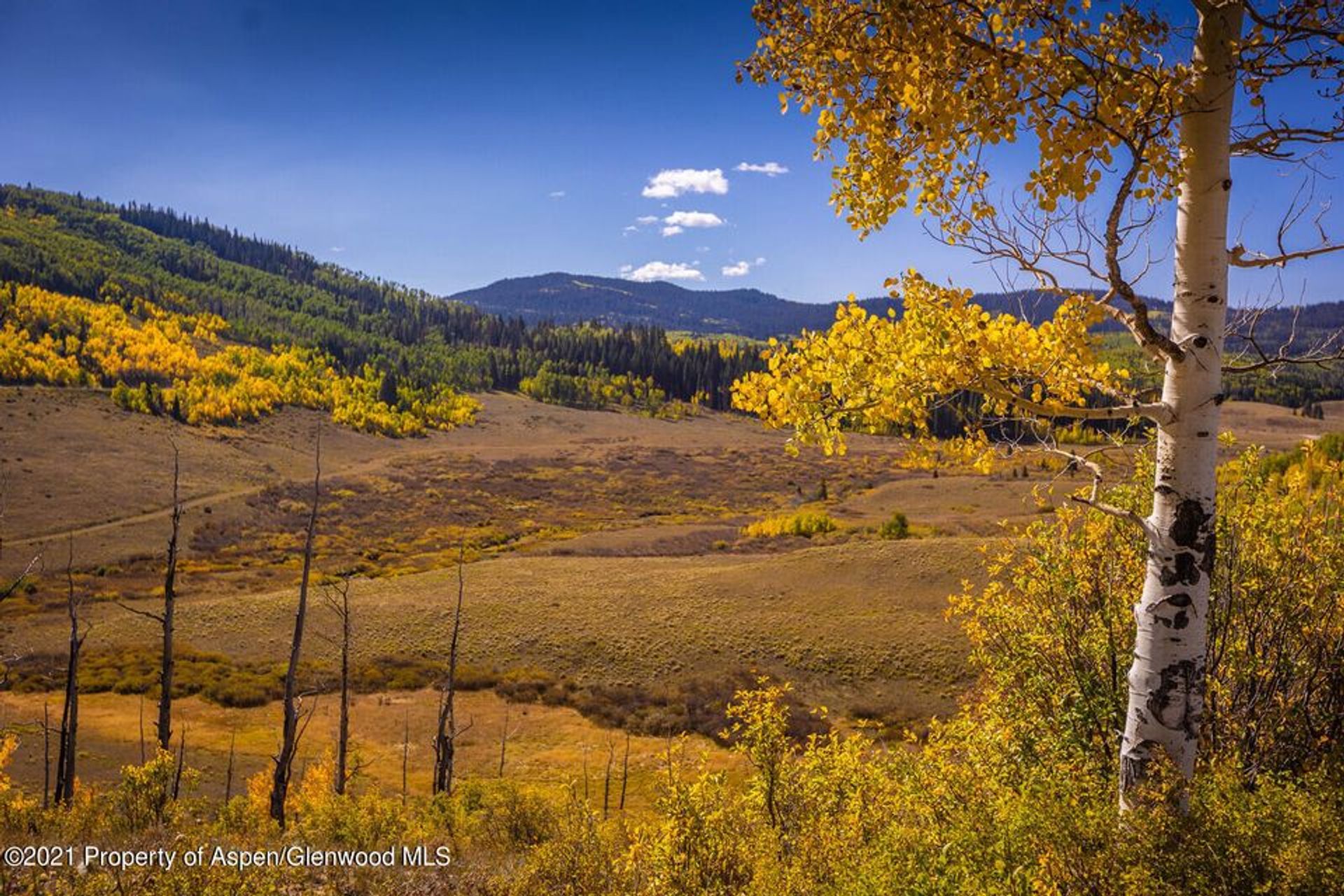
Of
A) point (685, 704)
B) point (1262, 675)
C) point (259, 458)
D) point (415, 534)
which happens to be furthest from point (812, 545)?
point (259, 458)

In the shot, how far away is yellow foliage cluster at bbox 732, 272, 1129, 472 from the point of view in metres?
4.23

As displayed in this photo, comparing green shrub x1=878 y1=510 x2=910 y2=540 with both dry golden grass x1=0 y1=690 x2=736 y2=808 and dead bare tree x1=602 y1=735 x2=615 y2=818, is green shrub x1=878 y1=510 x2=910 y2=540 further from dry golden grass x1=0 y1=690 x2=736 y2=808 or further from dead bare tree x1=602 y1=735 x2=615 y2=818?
dead bare tree x1=602 y1=735 x2=615 y2=818

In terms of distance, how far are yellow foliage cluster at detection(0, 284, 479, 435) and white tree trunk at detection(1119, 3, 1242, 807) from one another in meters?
130

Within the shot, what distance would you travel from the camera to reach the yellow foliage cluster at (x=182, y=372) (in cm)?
11506

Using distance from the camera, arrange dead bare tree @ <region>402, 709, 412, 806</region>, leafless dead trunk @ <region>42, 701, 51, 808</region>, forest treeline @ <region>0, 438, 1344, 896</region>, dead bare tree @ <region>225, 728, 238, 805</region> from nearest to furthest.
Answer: forest treeline @ <region>0, 438, 1344, 896</region> < leafless dead trunk @ <region>42, 701, 51, 808</region> < dead bare tree @ <region>225, 728, 238, 805</region> < dead bare tree @ <region>402, 709, 412, 806</region>

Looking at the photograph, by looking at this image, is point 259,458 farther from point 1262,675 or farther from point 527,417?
point 1262,675

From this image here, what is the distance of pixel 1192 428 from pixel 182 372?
165 meters

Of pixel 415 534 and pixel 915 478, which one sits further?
pixel 915 478

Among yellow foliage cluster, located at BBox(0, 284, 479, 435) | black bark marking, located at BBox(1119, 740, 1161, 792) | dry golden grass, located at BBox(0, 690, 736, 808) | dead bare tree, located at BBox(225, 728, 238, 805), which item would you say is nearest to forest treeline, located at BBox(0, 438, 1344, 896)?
black bark marking, located at BBox(1119, 740, 1161, 792)

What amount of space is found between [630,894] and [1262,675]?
596 cm

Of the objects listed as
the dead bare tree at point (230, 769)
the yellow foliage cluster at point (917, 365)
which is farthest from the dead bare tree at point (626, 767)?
the yellow foliage cluster at point (917, 365)

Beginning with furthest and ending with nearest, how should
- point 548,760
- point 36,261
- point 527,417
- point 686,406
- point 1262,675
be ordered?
point 36,261
point 686,406
point 527,417
point 548,760
point 1262,675

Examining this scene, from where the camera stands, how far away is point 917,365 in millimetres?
4219

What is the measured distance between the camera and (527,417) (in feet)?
503
